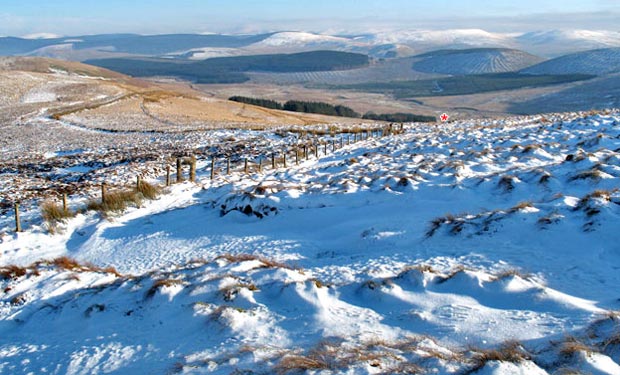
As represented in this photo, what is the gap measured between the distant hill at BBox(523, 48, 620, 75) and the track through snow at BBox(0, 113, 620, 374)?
179133 millimetres

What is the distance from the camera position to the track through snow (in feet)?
17.4

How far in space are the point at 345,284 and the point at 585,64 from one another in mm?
196244

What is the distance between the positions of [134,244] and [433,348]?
28.8 feet

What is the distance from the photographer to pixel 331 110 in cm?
9662

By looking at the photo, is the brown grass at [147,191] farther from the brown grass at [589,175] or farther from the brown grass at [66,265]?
the brown grass at [589,175]

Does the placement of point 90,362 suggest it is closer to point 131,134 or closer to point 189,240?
point 189,240

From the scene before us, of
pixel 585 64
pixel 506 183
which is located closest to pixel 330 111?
pixel 506 183

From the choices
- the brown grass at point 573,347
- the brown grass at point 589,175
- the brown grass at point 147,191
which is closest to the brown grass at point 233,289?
the brown grass at point 573,347

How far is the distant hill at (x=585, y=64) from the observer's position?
166750mm

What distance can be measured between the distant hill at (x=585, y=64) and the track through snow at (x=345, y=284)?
179 meters

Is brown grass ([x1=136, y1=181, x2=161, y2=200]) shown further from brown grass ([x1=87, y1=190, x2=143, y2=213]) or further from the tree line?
the tree line

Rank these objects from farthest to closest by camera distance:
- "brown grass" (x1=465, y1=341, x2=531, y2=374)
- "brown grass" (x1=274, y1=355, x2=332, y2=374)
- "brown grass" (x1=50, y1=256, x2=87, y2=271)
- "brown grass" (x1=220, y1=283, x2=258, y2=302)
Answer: "brown grass" (x1=50, y1=256, x2=87, y2=271)
"brown grass" (x1=220, y1=283, x2=258, y2=302)
"brown grass" (x1=274, y1=355, x2=332, y2=374)
"brown grass" (x1=465, y1=341, x2=531, y2=374)

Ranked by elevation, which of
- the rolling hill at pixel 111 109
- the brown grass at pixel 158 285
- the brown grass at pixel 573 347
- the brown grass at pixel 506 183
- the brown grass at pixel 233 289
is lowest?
the rolling hill at pixel 111 109

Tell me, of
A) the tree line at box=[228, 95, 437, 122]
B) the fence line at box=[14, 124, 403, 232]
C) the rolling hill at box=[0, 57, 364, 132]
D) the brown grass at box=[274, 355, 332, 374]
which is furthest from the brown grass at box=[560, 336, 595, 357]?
the tree line at box=[228, 95, 437, 122]
